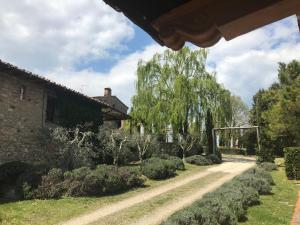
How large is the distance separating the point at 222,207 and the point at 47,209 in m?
5.72

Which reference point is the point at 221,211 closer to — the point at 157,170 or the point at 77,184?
the point at 77,184

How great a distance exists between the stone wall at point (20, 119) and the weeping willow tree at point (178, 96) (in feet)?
38.1

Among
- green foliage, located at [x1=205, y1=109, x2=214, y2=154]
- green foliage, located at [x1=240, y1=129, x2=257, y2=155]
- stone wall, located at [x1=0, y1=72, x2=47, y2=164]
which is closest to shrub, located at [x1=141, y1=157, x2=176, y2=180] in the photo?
stone wall, located at [x1=0, y1=72, x2=47, y2=164]

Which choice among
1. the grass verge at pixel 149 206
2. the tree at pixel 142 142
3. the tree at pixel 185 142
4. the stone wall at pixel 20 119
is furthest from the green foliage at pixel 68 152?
the tree at pixel 185 142

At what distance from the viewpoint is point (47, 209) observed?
11594 millimetres

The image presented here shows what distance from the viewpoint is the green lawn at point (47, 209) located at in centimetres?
1032

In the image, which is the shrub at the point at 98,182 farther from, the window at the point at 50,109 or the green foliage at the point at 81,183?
the window at the point at 50,109

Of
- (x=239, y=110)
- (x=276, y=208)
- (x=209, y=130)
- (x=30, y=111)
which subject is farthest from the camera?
(x=239, y=110)

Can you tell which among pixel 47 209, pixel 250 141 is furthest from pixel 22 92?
pixel 250 141

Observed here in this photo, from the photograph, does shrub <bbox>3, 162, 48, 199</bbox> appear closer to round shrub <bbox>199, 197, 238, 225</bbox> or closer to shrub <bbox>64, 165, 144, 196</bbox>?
shrub <bbox>64, 165, 144, 196</bbox>

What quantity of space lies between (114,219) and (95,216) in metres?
0.72

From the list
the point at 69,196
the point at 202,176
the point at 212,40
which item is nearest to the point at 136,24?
the point at 212,40

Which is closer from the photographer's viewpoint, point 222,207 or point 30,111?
point 222,207

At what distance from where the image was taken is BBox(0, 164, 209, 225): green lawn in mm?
10320
